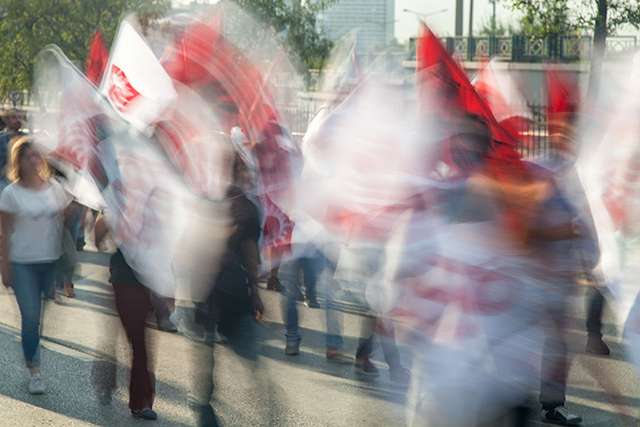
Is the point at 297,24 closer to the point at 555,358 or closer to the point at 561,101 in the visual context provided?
the point at 561,101

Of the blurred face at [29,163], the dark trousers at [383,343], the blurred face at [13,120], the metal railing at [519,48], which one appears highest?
the metal railing at [519,48]

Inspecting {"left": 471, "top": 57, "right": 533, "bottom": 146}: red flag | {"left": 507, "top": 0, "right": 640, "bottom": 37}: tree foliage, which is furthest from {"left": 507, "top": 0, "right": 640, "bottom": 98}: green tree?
{"left": 471, "top": 57, "right": 533, "bottom": 146}: red flag

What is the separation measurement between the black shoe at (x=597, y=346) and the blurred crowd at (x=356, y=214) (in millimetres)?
13

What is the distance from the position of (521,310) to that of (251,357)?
1.64 metres

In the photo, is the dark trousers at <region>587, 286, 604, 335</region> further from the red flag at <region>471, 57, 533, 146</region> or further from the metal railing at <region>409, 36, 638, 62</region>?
the metal railing at <region>409, 36, 638, 62</region>

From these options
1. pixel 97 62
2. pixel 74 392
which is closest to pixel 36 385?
pixel 74 392

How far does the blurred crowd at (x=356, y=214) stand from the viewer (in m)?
3.50

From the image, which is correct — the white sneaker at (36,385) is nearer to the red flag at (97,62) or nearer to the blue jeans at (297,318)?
the blue jeans at (297,318)

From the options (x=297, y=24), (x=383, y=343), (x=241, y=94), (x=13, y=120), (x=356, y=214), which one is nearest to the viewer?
(x=356, y=214)

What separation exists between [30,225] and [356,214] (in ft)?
7.13

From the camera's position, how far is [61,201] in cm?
575

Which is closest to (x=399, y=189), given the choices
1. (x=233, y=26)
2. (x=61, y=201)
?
(x=61, y=201)

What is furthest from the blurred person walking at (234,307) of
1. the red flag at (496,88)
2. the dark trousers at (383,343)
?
the red flag at (496,88)

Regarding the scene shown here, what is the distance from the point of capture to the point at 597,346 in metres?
6.39
